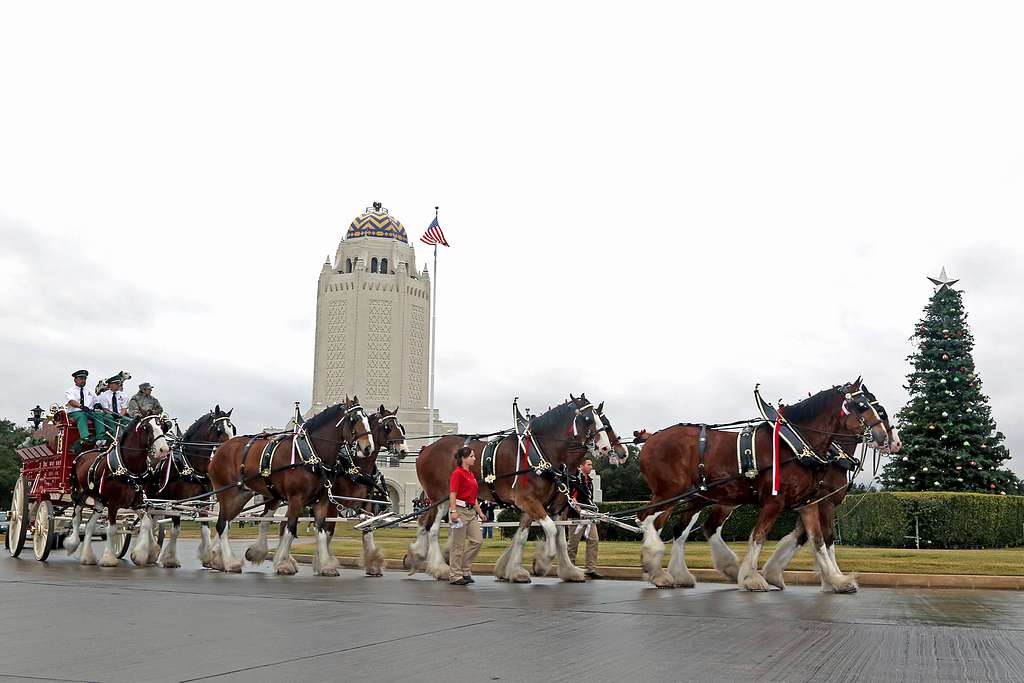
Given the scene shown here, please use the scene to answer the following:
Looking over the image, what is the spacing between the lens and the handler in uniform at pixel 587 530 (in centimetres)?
1530

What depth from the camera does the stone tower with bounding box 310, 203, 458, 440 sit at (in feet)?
270

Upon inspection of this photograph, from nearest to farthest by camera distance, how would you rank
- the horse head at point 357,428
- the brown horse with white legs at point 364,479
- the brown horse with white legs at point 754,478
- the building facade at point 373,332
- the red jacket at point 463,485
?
1. the brown horse with white legs at point 754,478
2. the red jacket at point 463,485
3. the horse head at point 357,428
4. the brown horse with white legs at point 364,479
5. the building facade at point 373,332

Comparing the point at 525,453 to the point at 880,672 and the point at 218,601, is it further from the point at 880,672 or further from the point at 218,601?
the point at 880,672

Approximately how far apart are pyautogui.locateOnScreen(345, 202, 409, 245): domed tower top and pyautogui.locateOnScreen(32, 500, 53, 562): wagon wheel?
236 ft

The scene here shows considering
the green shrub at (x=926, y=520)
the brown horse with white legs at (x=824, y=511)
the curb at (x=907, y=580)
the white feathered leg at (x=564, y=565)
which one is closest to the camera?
the brown horse with white legs at (x=824, y=511)

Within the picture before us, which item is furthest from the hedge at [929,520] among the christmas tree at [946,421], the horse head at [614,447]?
the horse head at [614,447]

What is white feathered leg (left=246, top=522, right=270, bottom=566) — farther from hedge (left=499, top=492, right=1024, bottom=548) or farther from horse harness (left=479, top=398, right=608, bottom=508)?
hedge (left=499, top=492, right=1024, bottom=548)

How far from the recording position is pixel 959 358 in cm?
3416

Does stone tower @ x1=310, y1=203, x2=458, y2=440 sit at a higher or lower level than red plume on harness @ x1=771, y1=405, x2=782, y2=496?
higher

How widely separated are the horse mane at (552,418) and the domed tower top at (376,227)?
76095 mm

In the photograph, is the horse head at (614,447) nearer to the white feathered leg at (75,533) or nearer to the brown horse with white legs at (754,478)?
the brown horse with white legs at (754,478)

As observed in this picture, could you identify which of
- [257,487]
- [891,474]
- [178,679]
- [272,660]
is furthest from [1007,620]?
[891,474]

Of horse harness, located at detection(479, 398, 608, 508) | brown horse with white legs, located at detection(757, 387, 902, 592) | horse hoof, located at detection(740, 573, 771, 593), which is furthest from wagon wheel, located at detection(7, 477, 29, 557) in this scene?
brown horse with white legs, located at detection(757, 387, 902, 592)

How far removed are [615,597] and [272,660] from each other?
559 centimetres
